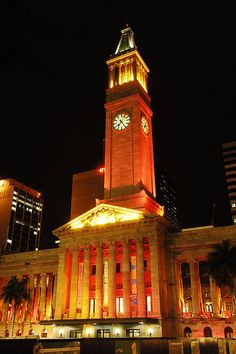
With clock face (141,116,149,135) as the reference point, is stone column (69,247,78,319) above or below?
below

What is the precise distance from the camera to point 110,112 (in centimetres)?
8044

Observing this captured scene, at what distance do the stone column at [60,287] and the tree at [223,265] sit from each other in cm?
2587

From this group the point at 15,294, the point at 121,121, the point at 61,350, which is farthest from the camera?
the point at 121,121

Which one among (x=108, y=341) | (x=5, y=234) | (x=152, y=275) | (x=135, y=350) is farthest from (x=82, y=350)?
(x=5, y=234)

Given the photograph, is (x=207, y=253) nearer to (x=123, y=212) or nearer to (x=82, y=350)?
(x=123, y=212)

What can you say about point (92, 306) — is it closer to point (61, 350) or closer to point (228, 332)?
point (228, 332)

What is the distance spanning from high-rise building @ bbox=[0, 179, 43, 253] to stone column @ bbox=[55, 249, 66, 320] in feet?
376

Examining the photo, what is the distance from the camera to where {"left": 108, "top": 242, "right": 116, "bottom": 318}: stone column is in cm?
5922

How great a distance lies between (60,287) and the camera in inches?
2559

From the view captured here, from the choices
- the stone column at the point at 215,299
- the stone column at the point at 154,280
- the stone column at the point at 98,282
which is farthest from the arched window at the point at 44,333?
the stone column at the point at 215,299

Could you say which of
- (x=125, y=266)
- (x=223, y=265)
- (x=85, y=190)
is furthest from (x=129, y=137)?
(x=85, y=190)

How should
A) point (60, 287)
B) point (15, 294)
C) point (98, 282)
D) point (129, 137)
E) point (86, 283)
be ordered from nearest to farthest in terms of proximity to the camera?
1. point (98, 282)
2. point (86, 283)
3. point (60, 287)
4. point (15, 294)
5. point (129, 137)

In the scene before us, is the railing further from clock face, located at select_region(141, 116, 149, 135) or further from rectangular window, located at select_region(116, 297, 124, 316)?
clock face, located at select_region(141, 116, 149, 135)

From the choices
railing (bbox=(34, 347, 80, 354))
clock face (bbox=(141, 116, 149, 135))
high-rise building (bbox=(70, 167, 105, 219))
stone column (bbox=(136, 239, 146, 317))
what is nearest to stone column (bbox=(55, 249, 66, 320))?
stone column (bbox=(136, 239, 146, 317))
